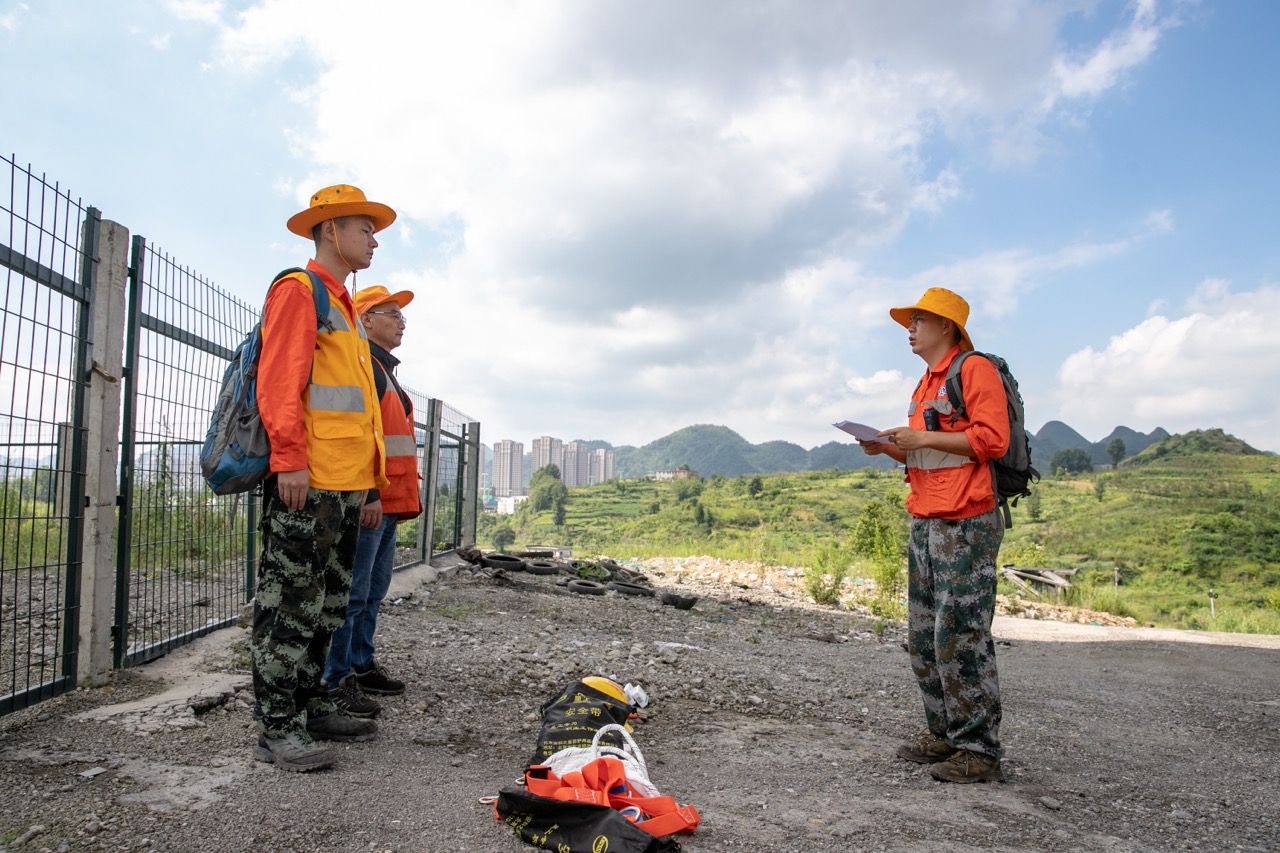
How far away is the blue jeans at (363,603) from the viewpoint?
12.9 feet

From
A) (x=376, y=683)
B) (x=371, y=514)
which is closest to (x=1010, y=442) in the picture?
(x=371, y=514)

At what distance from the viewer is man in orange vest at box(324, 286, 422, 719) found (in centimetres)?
409

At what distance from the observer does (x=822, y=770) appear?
139 inches

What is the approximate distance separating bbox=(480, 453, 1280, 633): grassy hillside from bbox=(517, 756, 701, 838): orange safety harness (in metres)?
17.5

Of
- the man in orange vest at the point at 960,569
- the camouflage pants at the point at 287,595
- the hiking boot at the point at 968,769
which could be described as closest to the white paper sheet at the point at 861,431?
the man in orange vest at the point at 960,569

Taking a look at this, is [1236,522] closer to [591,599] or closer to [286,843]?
[591,599]

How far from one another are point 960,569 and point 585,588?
7399 mm

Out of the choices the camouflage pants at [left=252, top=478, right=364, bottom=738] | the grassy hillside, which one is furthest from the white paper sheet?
the grassy hillside

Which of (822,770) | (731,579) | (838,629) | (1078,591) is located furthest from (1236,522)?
(822,770)

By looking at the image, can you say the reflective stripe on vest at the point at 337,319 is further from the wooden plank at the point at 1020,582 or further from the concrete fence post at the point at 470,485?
the wooden plank at the point at 1020,582

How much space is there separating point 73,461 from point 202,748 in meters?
1.53

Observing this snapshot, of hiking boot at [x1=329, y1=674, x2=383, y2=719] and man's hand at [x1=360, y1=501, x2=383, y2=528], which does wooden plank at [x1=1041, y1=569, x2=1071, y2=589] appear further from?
man's hand at [x1=360, y1=501, x2=383, y2=528]

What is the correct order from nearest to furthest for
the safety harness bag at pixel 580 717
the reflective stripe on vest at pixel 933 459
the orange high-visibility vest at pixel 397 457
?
the safety harness bag at pixel 580 717, the reflective stripe on vest at pixel 933 459, the orange high-visibility vest at pixel 397 457

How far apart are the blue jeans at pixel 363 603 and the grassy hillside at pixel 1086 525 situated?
56.3ft
